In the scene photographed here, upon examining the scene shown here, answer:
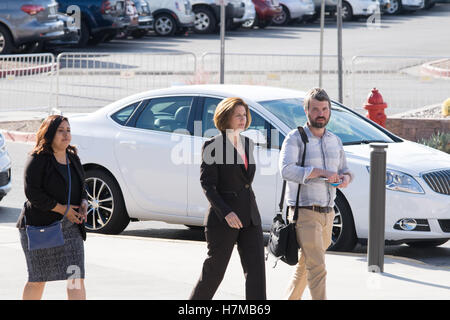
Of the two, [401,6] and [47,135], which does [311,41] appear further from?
[47,135]

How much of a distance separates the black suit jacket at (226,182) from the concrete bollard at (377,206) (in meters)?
1.72

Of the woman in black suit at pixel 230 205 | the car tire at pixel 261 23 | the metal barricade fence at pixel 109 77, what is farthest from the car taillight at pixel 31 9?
the woman in black suit at pixel 230 205

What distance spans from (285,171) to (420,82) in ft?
34.5

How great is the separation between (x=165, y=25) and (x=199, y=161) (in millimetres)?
23585

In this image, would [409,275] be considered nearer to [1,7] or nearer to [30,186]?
[30,186]

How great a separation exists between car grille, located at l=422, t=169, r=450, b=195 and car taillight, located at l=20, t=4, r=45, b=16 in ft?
55.2

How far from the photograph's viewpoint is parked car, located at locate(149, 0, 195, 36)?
31469 millimetres

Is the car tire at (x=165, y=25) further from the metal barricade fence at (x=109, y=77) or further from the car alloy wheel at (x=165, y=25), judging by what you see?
the metal barricade fence at (x=109, y=77)

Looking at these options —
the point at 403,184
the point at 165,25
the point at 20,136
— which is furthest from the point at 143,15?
the point at 403,184

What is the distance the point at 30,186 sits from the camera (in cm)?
621

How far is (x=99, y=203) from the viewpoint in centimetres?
973

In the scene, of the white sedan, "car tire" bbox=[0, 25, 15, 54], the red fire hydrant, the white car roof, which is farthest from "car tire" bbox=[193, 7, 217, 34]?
the white car roof
